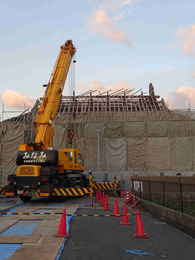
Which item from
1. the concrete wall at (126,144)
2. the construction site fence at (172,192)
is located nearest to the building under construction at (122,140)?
the concrete wall at (126,144)

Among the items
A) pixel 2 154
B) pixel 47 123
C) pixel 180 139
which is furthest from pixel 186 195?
pixel 2 154

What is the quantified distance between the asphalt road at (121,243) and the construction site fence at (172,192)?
961mm

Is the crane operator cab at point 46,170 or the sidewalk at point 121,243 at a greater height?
the crane operator cab at point 46,170

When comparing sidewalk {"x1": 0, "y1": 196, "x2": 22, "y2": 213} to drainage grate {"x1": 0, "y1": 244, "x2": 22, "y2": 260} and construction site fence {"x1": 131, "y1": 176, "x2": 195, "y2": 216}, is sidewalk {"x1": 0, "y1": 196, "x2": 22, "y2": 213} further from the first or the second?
drainage grate {"x1": 0, "y1": 244, "x2": 22, "y2": 260}

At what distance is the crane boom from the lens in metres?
22.1

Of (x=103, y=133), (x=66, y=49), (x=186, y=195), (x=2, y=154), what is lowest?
(x=186, y=195)

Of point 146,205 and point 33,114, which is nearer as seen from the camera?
point 146,205

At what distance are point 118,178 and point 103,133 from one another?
566 centimetres

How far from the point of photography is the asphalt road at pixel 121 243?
703cm

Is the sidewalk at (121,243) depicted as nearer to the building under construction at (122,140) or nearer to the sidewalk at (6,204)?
the sidewalk at (6,204)

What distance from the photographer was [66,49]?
963 inches

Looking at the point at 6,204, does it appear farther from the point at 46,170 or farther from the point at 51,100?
the point at 51,100

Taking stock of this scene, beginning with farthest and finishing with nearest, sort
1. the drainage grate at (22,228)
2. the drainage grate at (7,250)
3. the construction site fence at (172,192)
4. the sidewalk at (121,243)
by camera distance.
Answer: the construction site fence at (172,192) → the drainage grate at (22,228) → the sidewalk at (121,243) → the drainage grate at (7,250)

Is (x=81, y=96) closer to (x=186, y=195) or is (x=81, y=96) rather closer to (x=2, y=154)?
(x=2, y=154)
